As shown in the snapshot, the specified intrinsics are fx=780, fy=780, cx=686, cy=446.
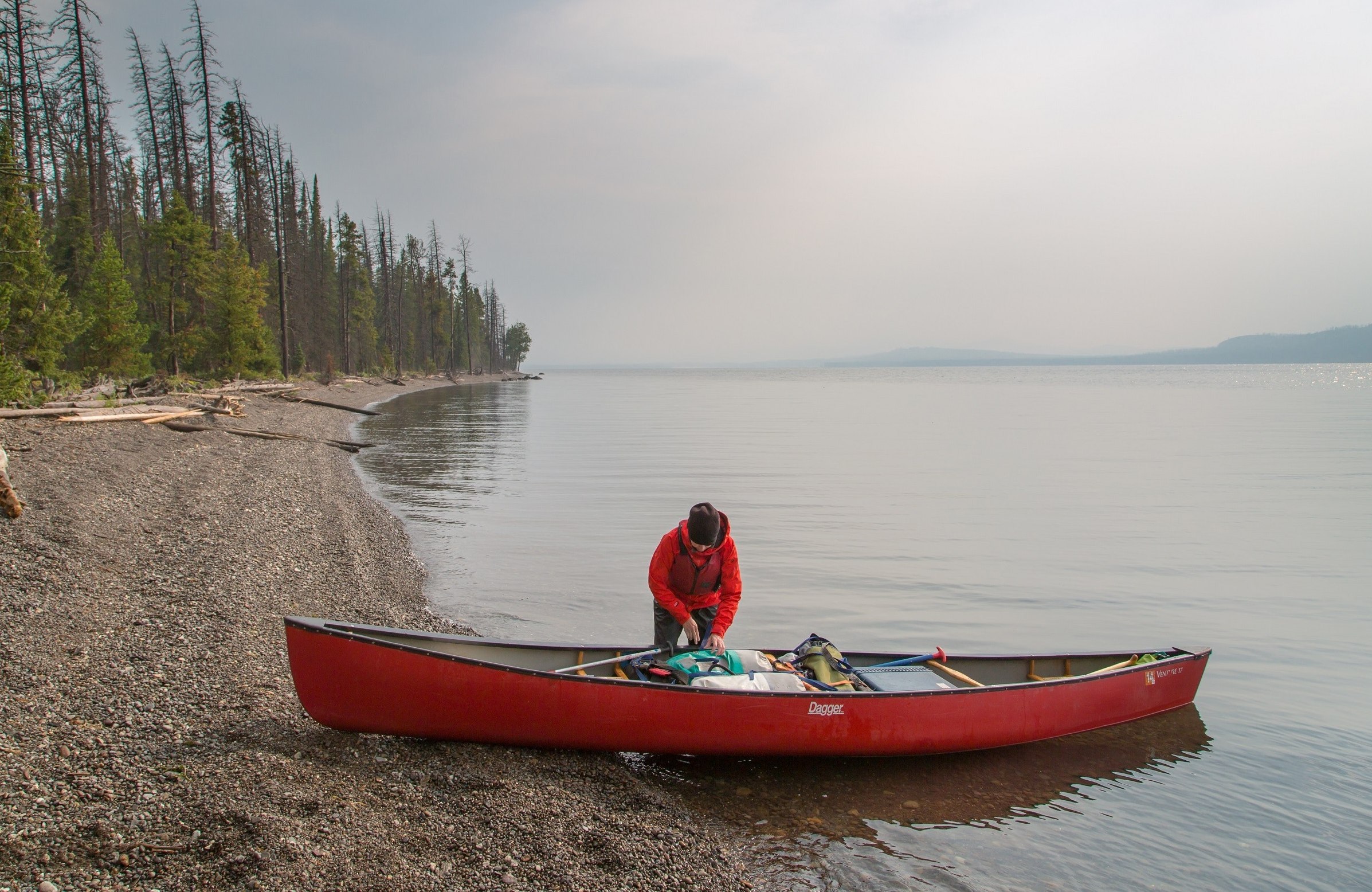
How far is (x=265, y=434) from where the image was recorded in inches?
886

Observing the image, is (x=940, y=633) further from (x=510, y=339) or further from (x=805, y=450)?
(x=510, y=339)

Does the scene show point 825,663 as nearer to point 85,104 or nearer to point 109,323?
point 109,323

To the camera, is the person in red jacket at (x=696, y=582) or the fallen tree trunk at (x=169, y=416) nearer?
the person in red jacket at (x=696, y=582)

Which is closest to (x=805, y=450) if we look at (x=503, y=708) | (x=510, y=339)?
(x=503, y=708)

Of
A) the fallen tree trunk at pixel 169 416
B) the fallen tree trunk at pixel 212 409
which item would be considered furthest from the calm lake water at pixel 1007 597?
the fallen tree trunk at pixel 169 416

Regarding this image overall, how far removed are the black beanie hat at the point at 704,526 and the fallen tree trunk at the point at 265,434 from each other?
61.1 feet

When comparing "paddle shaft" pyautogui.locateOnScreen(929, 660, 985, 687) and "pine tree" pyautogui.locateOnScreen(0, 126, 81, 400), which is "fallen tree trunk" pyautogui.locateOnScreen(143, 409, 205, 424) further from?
"paddle shaft" pyautogui.locateOnScreen(929, 660, 985, 687)

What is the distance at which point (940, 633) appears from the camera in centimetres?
1076

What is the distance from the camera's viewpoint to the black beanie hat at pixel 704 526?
6520mm

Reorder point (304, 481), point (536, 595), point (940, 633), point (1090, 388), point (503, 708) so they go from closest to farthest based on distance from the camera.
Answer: point (503, 708) < point (940, 633) < point (536, 595) < point (304, 481) < point (1090, 388)

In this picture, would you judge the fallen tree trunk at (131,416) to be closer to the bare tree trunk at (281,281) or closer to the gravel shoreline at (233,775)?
the gravel shoreline at (233,775)

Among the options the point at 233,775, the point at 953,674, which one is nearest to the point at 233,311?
the point at 233,775

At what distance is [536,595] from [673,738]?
6.03 m

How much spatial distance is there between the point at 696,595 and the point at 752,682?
3.23 ft
